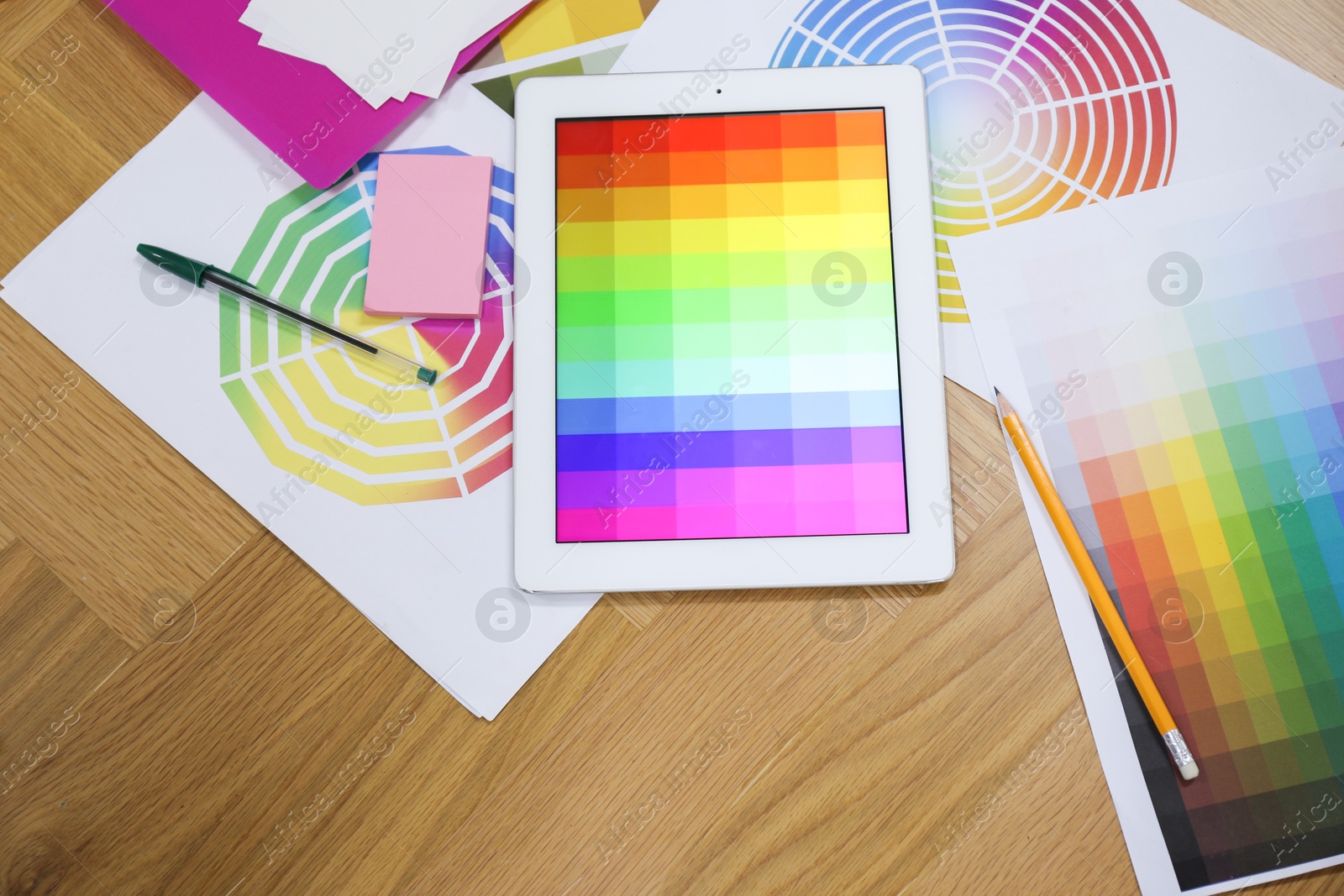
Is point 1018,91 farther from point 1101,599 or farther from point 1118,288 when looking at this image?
point 1101,599

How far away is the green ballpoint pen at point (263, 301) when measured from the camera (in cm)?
63

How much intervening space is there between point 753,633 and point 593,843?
196 millimetres

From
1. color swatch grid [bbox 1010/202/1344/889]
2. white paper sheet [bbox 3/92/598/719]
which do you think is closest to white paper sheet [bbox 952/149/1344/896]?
color swatch grid [bbox 1010/202/1344/889]

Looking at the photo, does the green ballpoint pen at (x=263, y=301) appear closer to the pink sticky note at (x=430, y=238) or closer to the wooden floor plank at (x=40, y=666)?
the pink sticky note at (x=430, y=238)

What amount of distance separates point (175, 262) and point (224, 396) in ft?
0.36

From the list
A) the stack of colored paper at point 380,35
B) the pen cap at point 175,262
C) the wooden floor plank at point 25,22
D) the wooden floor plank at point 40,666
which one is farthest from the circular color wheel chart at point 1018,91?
the wooden floor plank at point 40,666

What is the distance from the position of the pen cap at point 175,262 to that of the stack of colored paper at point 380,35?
0.19 meters

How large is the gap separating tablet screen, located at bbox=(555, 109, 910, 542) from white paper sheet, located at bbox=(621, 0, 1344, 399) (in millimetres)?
72

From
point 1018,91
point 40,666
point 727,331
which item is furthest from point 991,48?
point 40,666

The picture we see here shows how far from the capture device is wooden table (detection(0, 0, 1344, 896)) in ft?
1.98

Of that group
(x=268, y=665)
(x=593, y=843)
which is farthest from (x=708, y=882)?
(x=268, y=665)

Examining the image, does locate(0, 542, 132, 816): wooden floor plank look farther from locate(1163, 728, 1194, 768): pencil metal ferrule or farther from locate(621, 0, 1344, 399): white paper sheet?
locate(1163, 728, 1194, 768): pencil metal ferrule

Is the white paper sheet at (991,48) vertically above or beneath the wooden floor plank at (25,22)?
beneath

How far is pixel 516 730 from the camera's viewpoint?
62cm
